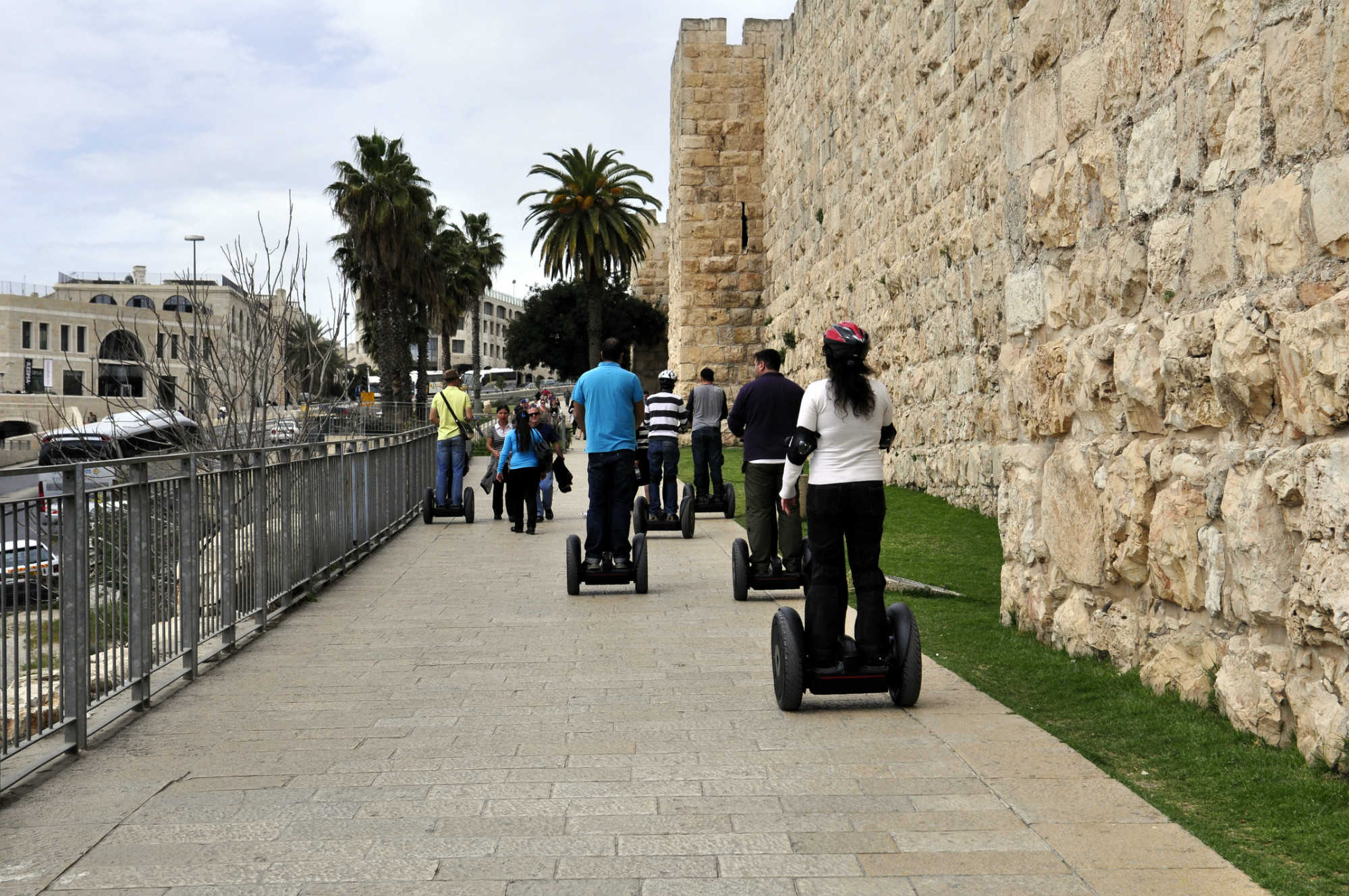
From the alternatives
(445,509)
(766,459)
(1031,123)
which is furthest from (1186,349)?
(445,509)

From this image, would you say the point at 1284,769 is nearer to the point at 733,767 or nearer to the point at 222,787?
the point at 733,767

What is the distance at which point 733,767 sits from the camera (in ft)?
15.7

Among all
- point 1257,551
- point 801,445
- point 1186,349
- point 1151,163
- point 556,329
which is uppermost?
point 556,329

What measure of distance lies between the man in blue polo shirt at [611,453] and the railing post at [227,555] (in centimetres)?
276

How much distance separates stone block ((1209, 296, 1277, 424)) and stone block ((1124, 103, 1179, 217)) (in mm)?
819

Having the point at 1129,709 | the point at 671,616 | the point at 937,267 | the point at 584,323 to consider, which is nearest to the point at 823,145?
the point at 937,267

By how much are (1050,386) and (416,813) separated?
416cm

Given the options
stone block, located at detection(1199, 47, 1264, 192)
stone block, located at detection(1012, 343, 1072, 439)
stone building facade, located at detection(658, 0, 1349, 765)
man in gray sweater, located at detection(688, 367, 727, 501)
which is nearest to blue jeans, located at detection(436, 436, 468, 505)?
man in gray sweater, located at detection(688, 367, 727, 501)

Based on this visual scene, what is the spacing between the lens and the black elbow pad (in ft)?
18.3

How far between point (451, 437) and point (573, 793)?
37.6 feet

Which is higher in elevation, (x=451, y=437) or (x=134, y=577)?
(x=451, y=437)

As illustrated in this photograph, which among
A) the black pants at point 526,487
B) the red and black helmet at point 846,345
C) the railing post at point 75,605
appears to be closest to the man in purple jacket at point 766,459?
the red and black helmet at point 846,345

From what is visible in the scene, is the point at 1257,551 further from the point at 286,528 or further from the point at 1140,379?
the point at 286,528

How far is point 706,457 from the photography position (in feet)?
47.1
